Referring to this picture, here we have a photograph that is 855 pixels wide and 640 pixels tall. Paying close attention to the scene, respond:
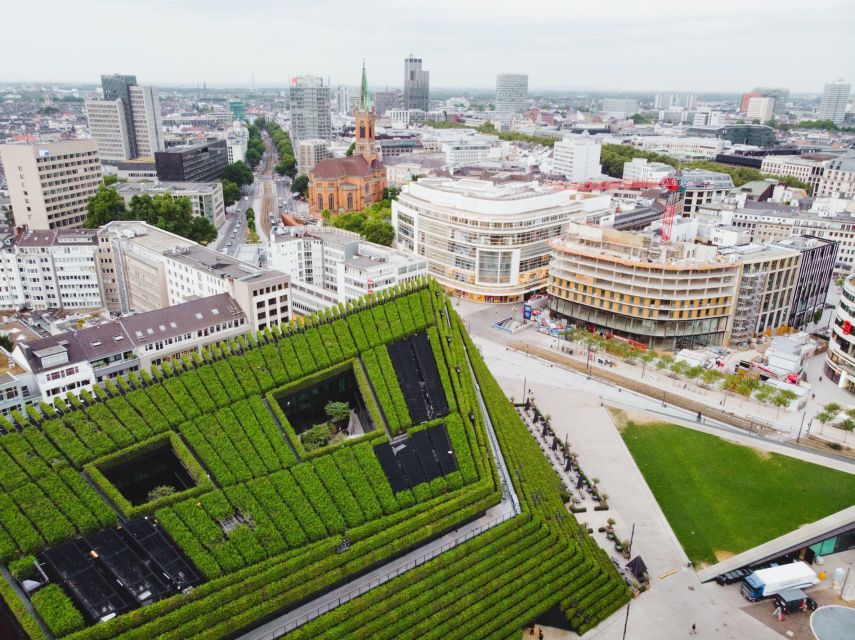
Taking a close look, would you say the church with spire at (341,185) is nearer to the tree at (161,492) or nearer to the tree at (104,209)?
the tree at (104,209)

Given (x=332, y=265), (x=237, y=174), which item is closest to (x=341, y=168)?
(x=237, y=174)

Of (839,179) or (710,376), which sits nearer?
(710,376)

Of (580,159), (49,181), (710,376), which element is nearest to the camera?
(710,376)

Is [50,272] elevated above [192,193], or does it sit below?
below

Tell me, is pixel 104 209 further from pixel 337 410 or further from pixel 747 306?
pixel 747 306

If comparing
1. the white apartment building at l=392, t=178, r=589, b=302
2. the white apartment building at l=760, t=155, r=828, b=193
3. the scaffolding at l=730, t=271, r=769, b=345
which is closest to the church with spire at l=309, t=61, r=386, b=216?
the white apartment building at l=392, t=178, r=589, b=302

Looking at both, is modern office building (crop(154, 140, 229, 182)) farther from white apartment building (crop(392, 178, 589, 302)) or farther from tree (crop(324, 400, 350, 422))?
tree (crop(324, 400, 350, 422))

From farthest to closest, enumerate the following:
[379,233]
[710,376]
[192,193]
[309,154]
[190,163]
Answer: [309,154] < [190,163] < [192,193] < [379,233] < [710,376]
